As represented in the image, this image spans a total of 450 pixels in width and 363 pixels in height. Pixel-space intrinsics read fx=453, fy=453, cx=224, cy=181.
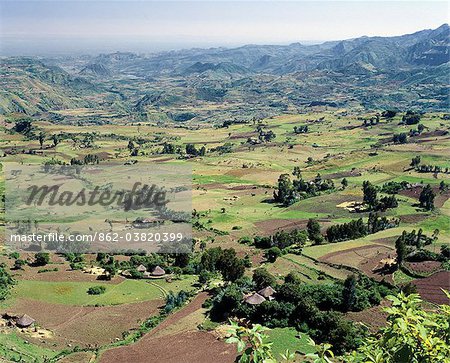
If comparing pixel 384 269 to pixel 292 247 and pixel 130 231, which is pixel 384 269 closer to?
pixel 292 247

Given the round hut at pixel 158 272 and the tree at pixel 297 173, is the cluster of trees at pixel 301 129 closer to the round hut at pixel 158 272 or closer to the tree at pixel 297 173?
the tree at pixel 297 173

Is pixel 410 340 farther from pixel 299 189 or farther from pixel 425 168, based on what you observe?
pixel 425 168

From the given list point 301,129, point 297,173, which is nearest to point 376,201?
point 297,173

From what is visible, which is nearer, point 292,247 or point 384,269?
point 384,269

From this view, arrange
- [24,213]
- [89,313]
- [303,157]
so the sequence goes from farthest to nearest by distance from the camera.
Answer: [303,157]
[24,213]
[89,313]

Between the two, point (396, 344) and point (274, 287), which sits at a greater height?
point (396, 344)

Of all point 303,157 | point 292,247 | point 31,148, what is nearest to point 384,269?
point 292,247

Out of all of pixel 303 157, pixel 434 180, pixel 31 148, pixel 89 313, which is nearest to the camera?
pixel 89 313
